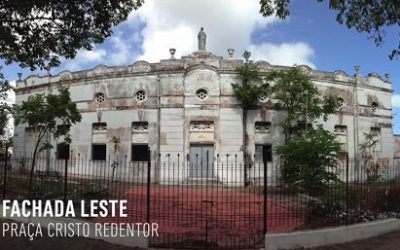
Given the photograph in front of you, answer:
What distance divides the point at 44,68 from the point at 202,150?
17.5m

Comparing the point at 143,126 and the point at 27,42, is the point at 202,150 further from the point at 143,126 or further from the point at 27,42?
the point at 27,42

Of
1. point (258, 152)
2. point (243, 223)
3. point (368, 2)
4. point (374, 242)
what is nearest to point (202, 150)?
point (258, 152)

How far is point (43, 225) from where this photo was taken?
11.3m

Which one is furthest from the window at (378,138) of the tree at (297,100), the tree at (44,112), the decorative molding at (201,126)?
the tree at (44,112)

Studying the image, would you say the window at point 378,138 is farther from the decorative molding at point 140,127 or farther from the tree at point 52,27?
the tree at point 52,27

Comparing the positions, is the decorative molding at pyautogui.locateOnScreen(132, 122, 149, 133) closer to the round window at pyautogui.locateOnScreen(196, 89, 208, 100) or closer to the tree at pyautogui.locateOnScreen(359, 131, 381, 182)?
the round window at pyautogui.locateOnScreen(196, 89, 208, 100)

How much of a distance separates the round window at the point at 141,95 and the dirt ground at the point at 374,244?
19.1 m

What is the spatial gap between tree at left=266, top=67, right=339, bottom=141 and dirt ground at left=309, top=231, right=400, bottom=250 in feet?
52.2

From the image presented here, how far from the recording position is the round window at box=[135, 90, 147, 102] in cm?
2802

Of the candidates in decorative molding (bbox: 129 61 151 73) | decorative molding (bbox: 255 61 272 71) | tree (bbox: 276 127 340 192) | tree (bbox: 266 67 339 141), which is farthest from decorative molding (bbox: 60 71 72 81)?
tree (bbox: 276 127 340 192)

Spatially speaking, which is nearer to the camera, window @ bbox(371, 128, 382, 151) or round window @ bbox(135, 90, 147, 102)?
round window @ bbox(135, 90, 147, 102)

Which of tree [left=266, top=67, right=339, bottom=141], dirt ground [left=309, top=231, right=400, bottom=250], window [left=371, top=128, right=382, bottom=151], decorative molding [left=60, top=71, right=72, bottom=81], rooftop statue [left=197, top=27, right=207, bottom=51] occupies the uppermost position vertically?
rooftop statue [left=197, top=27, right=207, bottom=51]

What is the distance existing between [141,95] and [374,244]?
1986 cm

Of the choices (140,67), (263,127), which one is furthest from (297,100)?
(140,67)
